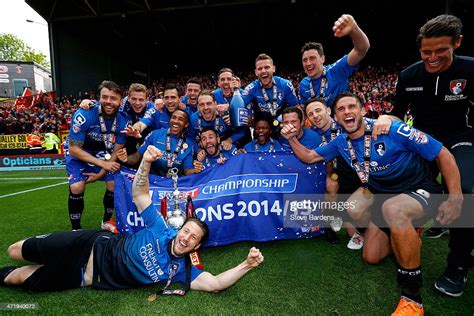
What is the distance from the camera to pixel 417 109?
10.4 ft

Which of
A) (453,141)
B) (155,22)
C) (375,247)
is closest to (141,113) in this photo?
(375,247)

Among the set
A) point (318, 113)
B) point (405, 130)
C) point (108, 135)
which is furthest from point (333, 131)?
point (108, 135)

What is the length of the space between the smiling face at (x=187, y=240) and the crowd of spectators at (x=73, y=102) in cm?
1357

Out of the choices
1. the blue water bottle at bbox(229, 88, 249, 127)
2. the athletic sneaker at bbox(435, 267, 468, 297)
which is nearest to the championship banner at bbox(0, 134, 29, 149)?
the blue water bottle at bbox(229, 88, 249, 127)

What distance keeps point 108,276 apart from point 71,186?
2148 millimetres

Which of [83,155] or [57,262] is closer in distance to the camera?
[57,262]

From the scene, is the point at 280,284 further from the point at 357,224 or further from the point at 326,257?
the point at 357,224

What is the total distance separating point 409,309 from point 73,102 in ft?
76.1

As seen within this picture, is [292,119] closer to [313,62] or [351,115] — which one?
[313,62]

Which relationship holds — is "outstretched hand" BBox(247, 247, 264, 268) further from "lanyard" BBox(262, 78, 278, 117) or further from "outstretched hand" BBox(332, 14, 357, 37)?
"lanyard" BBox(262, 78, 278, 117)

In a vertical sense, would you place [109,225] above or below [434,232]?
below

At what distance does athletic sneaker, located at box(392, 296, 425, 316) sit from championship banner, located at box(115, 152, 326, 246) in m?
1.67

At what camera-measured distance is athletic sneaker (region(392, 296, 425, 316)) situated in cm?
227

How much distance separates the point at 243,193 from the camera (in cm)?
389
